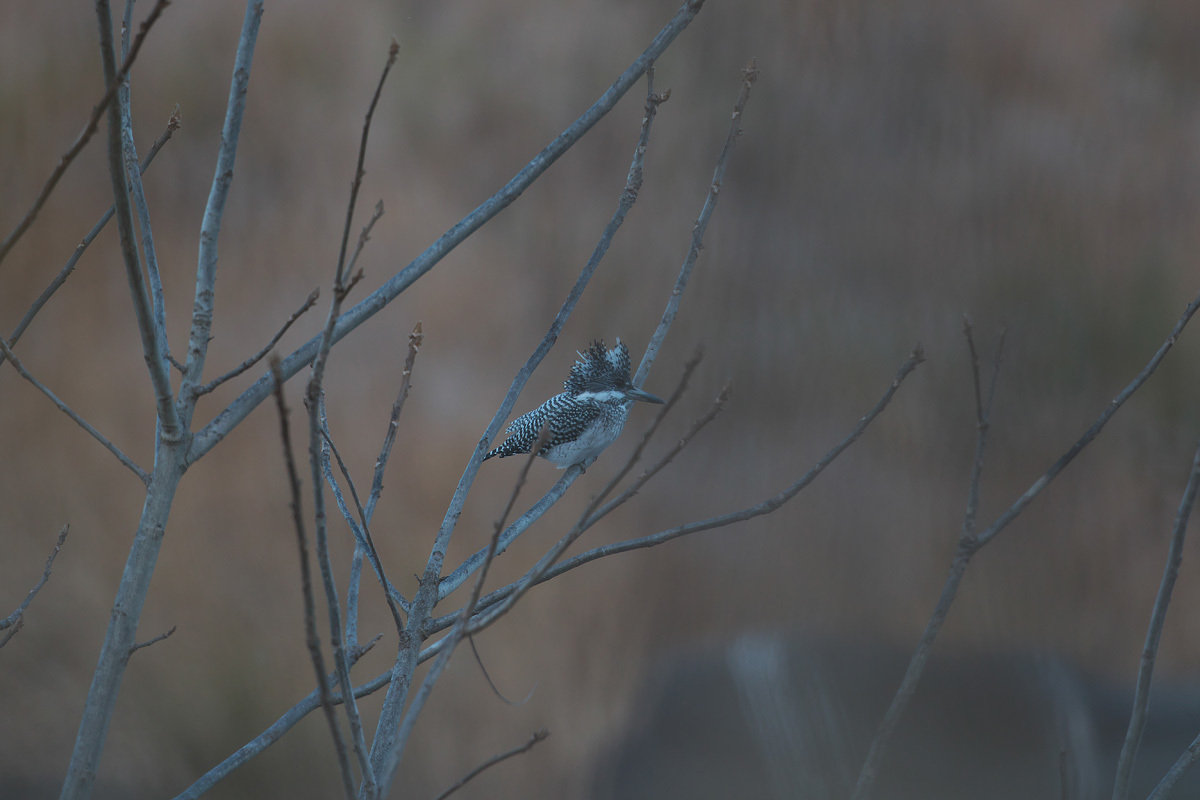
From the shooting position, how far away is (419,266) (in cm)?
55

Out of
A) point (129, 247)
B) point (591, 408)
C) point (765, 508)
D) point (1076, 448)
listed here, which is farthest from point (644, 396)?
point (129, 247)

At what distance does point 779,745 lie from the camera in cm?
113

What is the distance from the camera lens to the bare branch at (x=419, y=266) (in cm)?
52

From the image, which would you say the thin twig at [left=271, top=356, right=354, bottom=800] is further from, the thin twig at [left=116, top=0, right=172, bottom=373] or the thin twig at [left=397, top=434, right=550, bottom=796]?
the thin twig at [left=116, top=0, right=172, bottom=373]

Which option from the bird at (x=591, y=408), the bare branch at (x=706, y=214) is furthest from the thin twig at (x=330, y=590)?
the bird at (x=591, y=408)

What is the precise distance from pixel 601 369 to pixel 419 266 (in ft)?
2.16

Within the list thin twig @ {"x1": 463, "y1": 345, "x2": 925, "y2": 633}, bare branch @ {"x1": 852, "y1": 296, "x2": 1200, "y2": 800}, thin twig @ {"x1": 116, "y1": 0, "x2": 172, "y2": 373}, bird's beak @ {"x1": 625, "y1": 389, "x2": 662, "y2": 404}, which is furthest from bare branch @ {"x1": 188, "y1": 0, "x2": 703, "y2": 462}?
bird's beak @ {"x1": 625, "y1": 389, "x2": 662, "y2": 404}

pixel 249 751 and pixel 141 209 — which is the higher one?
pixel 141 209

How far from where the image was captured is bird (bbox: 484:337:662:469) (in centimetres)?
115

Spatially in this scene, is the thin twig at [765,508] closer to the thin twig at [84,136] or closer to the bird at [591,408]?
the thin twig at [84,136]

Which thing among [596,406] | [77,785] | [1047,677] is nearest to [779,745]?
[1047,677]

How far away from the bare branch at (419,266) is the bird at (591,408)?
0.54 metres

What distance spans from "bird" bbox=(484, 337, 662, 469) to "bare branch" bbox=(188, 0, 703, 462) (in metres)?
0.54

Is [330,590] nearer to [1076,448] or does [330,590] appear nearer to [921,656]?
[921,656]
